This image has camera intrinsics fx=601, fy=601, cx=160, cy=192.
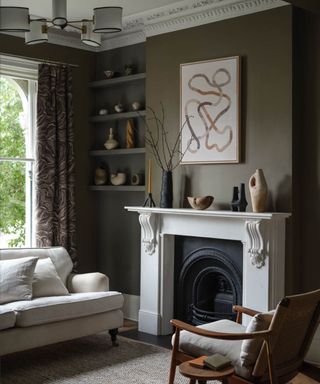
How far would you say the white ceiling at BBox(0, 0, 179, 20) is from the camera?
5.34m

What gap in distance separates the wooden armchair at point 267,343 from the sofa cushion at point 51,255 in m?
1.98

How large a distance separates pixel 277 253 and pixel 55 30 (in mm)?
3248

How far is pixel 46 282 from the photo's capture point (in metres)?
5.12

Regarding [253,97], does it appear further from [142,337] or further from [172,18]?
[142,337]

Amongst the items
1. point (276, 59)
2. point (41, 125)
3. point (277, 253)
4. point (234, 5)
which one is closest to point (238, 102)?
point (276, 59)

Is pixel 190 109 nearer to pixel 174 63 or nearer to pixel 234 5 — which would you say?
pixel 174 63

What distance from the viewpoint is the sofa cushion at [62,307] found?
4.57 m

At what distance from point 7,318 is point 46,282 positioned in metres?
0.71

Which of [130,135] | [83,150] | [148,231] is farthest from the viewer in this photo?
[83,150]

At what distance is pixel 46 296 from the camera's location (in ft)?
16.6

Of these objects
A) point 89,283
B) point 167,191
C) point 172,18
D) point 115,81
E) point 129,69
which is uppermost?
point 172,18

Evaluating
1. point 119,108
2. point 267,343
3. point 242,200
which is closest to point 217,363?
point 267,343

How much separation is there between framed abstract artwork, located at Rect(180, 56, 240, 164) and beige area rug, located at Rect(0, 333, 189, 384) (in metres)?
1.76

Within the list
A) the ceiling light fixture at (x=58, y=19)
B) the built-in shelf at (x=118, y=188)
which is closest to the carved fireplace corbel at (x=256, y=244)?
the built-in shelf at (x=118, y=188)
